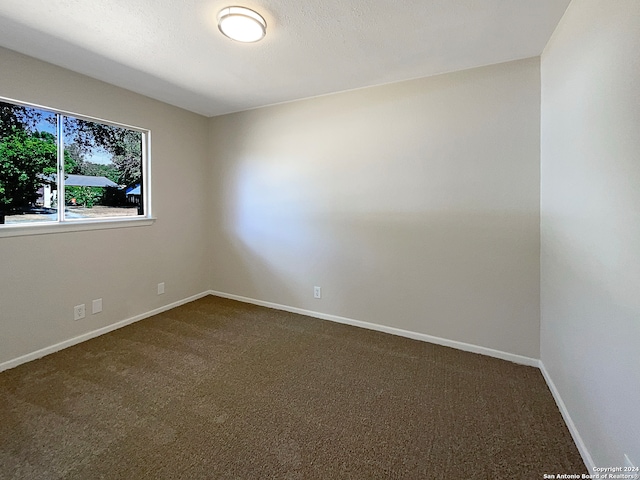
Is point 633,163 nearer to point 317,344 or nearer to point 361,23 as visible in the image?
point 361,23

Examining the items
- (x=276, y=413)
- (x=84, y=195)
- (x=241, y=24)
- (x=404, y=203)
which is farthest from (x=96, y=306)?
(x=404, y=203)

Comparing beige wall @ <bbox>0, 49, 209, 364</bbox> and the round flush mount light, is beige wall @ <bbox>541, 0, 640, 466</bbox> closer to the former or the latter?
the round flush mount light

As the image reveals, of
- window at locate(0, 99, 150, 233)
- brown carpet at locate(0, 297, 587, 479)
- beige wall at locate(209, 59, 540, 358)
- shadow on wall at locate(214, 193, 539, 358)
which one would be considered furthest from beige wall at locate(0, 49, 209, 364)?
shadow on wall at locate(214, 193, 539, 358)

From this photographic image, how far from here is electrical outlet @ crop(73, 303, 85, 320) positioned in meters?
2.72

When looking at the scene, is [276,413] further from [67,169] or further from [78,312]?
[67,169]

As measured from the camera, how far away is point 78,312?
2.75 meters

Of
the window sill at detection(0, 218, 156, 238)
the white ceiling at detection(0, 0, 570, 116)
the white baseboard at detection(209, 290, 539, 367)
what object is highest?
the white ceiling at detection(0, 0, 570, 116)

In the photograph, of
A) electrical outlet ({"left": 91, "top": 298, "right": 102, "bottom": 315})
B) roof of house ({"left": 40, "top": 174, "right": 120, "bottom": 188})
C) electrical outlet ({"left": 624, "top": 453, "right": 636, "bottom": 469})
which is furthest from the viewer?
electrical outlet ({"left": 91, "top": 298, "right": 102, "bottom": 315})

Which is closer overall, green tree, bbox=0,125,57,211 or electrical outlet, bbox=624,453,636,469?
electrical outlet, bbox=624,453,636,469

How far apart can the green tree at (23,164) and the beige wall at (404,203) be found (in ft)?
5.89

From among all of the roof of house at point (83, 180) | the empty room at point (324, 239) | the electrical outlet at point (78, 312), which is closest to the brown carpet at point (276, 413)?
the empty room at point (324, 239)

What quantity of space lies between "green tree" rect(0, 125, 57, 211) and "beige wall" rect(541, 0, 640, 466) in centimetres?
385

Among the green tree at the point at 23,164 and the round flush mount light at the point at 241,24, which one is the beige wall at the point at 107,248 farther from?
the round flush mount light at the point at 241,24

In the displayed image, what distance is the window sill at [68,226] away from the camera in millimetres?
2307
